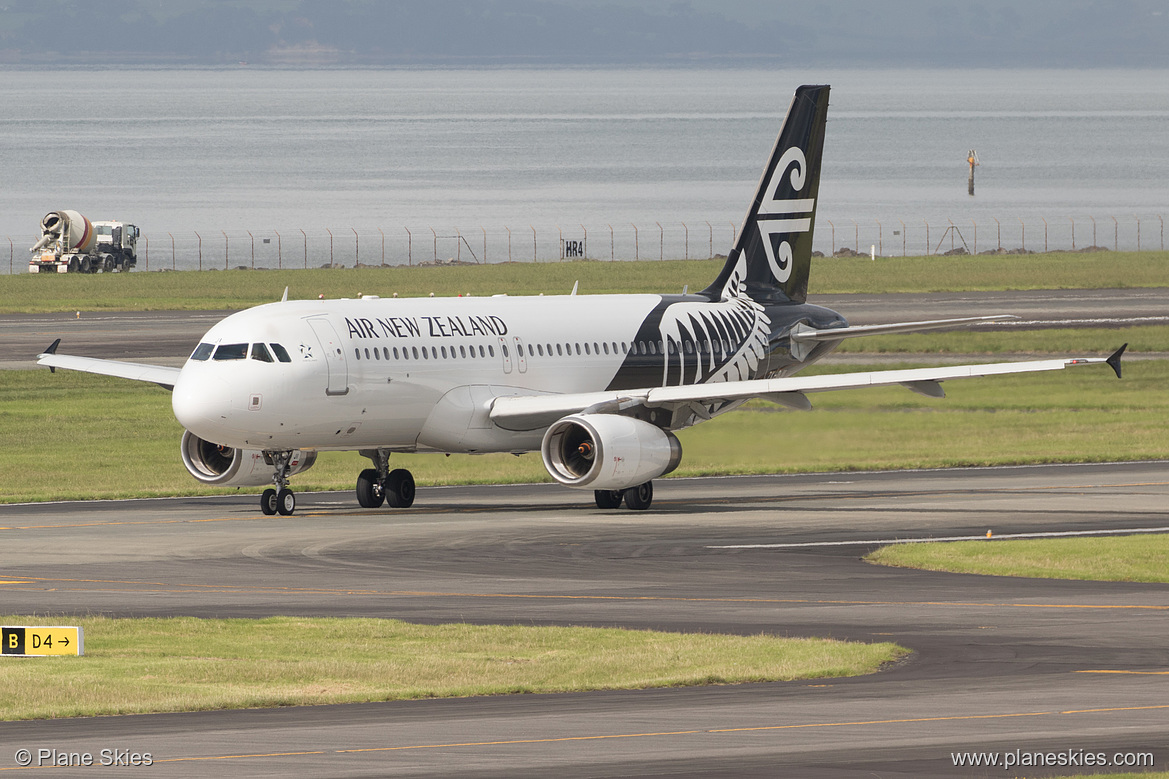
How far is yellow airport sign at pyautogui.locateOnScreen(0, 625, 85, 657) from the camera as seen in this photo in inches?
1048

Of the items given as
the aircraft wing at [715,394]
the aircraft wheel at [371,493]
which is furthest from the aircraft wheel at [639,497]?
the aircraft wheel at [371,493]

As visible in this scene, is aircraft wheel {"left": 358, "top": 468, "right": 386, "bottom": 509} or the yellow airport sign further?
aircraft wheel {"left": 358, "top": 468, "right": 386, "bottom": 509}

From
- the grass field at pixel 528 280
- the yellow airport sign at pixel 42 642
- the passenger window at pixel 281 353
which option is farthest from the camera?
the grass field at pixel 528 280

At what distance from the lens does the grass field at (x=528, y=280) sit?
118 m

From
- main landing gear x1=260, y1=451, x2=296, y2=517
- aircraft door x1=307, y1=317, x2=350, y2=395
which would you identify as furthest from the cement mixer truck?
aircraft door x1=307, y1=317, x2=350, y2=395

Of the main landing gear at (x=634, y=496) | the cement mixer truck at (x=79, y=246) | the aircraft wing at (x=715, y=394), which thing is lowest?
the main landing gear at (x=634, y=496)

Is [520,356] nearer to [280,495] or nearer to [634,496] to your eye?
[634,496]

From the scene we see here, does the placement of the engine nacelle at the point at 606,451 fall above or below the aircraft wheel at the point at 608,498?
above

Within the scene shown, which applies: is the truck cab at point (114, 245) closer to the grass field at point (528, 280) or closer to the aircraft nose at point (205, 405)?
the grass field at point (528, 280)

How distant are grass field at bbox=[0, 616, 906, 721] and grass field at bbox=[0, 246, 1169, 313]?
83.5 m

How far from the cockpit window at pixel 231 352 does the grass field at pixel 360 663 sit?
15433 mm

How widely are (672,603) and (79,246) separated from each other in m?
115

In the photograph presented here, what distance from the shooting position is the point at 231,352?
1778 inches

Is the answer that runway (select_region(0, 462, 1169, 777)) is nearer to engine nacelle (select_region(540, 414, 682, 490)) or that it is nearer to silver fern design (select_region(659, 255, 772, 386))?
engine nacelle (select_region(540, 414, 682, 490))
